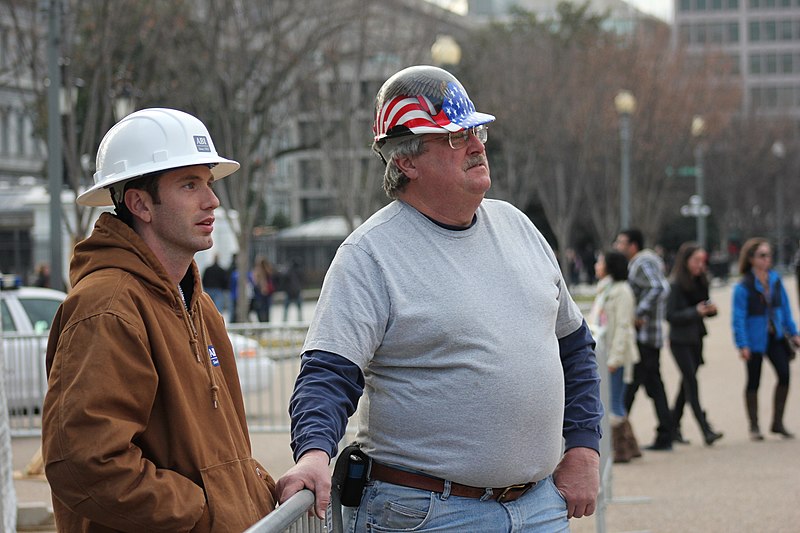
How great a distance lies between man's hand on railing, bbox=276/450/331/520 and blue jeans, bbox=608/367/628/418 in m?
8.04

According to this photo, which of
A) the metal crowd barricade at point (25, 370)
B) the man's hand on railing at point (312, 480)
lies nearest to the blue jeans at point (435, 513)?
the man's hand on railing at point (312, 480)

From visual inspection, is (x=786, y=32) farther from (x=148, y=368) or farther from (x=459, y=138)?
(x=148, y=368)

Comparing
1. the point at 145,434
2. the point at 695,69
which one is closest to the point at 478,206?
the point at 145,434

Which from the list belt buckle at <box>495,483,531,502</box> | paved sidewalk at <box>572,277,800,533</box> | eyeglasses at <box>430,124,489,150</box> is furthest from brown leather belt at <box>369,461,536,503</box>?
paved sidewalk at <box>572,277,800,533</box>

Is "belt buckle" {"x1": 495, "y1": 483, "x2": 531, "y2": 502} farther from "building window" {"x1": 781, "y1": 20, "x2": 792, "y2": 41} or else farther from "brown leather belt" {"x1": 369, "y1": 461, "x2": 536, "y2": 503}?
"building window" {"x1": 781, "y1": 20, "x2": 792, "y2": 41}

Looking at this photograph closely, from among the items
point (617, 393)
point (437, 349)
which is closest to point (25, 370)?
point (617, 393)

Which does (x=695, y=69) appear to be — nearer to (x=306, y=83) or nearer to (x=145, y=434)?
(x=306, y=83)

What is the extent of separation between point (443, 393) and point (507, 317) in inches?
11.2

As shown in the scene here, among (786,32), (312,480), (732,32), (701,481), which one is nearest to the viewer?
(312,480)

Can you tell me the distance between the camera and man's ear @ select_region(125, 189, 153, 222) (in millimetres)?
3342

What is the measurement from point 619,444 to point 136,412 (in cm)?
849

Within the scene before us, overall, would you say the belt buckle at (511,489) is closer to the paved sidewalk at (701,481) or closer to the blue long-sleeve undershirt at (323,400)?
the blue long-sleeve undershirt at (323,400)

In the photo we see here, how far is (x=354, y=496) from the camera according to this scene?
11.7 ft

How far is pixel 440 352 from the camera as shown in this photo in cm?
347
